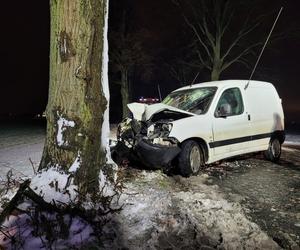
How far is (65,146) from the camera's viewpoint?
468 centimetres

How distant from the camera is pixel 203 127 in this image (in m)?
7.03

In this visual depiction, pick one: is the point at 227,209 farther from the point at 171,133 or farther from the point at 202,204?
the point at 171,133

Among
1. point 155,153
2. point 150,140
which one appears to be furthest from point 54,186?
point 150,140

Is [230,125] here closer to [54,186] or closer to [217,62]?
[54,186]

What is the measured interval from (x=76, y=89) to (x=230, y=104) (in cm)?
424

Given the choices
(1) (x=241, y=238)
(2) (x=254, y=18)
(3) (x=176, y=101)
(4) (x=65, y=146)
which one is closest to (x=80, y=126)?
(4) (x=65, y=146)

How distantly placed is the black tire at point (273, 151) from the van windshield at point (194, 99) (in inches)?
91.8

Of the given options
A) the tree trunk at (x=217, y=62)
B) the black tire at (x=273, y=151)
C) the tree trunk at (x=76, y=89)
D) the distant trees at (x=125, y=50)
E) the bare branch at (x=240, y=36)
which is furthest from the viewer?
the bare branch at (x=240, y=36)

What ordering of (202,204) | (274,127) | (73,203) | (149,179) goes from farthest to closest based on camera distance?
(274,127) → (149,179) → (202,204) → (73,203)

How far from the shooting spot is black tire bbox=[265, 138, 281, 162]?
8.85 metres

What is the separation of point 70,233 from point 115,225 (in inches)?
21.2

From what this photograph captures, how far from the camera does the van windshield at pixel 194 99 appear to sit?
24.7 ft

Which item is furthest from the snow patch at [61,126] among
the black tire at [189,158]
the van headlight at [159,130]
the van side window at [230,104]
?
the van side window at [230,104]

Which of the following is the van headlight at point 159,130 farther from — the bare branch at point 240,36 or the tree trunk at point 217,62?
the bare branch at point 240,36
